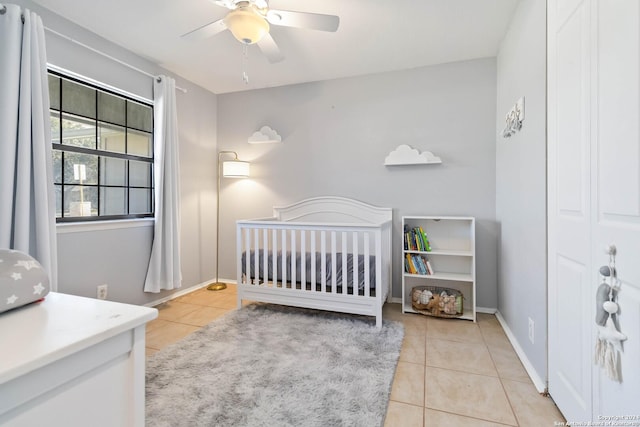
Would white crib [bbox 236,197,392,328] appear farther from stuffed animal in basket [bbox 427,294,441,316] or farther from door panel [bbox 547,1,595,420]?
door panel [bbox 547,1,595,420]

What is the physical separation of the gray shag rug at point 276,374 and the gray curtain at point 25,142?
1082 millimetres

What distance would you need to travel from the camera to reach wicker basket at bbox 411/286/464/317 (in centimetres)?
256

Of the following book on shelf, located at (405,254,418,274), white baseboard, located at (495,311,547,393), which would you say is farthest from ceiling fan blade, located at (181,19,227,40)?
white baseboard, located at (495,311,547,393)

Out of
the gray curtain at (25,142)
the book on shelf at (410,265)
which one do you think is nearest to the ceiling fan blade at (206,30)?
the gray curtain at (25,142)

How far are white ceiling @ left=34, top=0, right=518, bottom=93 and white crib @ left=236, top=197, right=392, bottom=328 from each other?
1466 millimetres

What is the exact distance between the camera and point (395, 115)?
299 cm

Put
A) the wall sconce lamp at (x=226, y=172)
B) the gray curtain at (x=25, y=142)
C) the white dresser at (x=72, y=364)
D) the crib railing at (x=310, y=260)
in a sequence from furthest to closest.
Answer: the wall sconce lamp at (x=226, y=172) → the crib railing at (x=310, y=260) → the gray curtain at (x=25, y=142) → the white dresser at (x=72, y=364)

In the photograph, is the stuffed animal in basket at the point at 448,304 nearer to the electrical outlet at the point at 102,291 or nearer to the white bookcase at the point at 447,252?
the white bookcase at the point at 447,252

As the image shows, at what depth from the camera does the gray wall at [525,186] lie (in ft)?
5.19

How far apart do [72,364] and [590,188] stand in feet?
5.41

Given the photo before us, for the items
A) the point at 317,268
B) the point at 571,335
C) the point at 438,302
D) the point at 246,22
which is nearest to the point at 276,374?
the point at 317,268

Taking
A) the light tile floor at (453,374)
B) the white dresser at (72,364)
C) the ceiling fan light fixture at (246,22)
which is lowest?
the light tile floor at (453,374)

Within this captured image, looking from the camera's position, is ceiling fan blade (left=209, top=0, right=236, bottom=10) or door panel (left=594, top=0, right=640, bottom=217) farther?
ceiling fan blade (left=209, top=0, right=236, bottom=10)

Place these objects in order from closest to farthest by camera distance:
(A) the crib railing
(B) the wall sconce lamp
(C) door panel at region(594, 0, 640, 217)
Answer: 1. (C) door panel at region(594, 0, 640, 217)
2. (A) the crib railing
3. (B) the wall sconce lamp
